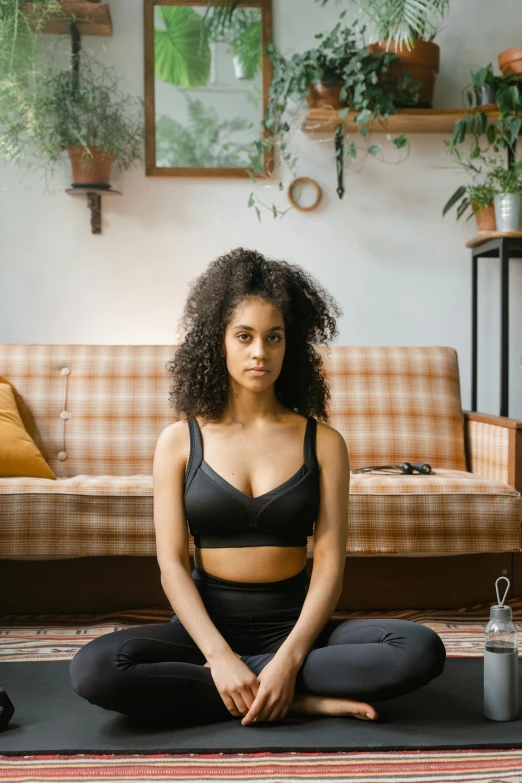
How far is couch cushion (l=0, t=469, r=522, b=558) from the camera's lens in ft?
7.47

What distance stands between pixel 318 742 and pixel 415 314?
7.52 feet

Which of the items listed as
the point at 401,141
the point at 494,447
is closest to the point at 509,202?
the point at 401,141

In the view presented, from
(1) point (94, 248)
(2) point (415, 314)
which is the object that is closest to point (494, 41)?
(2) point (415, 314)

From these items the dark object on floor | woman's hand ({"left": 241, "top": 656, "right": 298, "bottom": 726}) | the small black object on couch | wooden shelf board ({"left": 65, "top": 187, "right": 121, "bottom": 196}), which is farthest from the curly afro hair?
wooden shelf board ({"left": 65, "top": 187, "right": 121, "bottom": 196})

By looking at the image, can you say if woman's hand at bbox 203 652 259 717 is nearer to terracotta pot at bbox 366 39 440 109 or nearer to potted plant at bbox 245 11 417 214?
potted plant at bbox 245 11 417 214

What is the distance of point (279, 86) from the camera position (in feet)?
10.6

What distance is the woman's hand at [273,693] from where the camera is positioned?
1452 millimetres

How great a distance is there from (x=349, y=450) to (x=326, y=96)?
1.33 metres

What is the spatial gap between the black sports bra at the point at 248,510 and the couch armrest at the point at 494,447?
103cm

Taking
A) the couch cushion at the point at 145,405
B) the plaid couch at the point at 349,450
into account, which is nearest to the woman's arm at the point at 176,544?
the plaid couch at the point at 349,450

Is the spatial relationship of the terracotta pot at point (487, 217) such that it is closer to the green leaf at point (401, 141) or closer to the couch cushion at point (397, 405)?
the green leaf at point (401, 141)

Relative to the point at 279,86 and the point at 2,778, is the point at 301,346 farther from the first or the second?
the point at 279,86

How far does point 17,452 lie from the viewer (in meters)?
2.53

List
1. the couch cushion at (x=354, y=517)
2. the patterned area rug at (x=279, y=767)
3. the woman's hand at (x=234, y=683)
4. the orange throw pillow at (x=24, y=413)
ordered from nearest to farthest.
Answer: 1. the patterned area rug at (x=279, y=767)
2. the woman's hand at (x=234, y=683)
3. the couch cushion at (x=354, y=517)
4. the orange throw pillow at (x=24, y=413)
